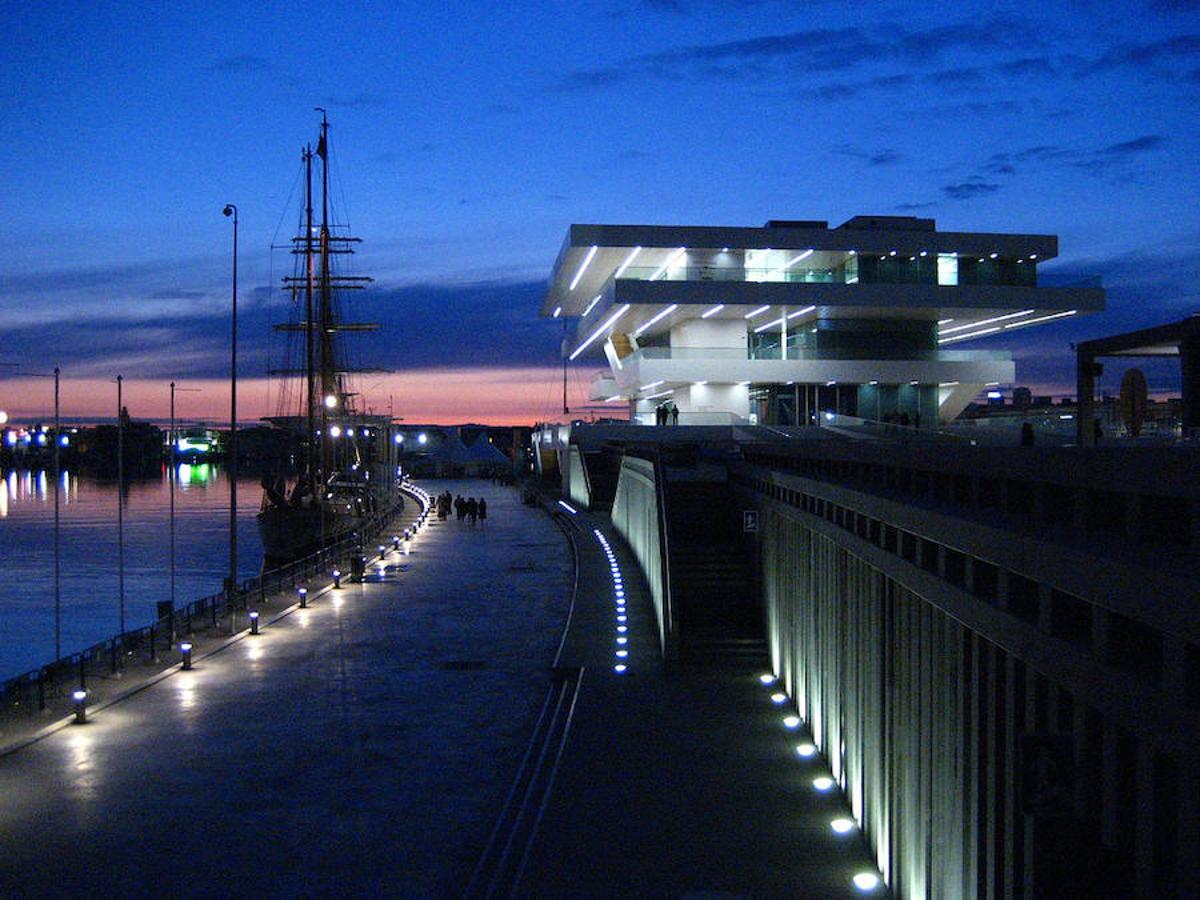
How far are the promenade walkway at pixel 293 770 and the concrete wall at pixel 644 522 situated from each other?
241 centimetres

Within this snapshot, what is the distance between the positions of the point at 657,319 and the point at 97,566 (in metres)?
31.9

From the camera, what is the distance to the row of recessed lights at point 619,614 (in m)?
22.1

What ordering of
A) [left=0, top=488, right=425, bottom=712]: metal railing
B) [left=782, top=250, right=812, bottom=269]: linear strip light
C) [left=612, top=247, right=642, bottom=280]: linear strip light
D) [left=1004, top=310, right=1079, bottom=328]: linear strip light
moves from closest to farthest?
[left=0, top=488, right=425, bottom=712]: metal railing < [left=782, top=250, right=812, bottom=269]: linear strip light < [left=612, top=247, right=642, bottom=280]: linear strip light < [left=1004, top=310, right=1079, bottom=328]: linear strip light

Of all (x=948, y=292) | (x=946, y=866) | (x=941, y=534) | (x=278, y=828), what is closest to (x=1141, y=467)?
(x=941, y=534)

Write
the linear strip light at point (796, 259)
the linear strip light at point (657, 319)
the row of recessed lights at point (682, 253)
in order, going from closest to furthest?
1. the row of recessed lights at point (682, 253)
2. the linear strip light at point (796, 259)
3. the linear strip light at point (657, 319)

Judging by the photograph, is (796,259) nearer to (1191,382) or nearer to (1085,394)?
(1085,394)

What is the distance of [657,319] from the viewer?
63406 mm

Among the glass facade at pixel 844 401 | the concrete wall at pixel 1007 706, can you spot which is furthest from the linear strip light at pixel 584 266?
the concrete wall at pixel 1007 706

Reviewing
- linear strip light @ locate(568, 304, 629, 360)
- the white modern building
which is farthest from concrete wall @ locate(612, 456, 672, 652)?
linear strip light @ locate(568, 304, 629, 360)

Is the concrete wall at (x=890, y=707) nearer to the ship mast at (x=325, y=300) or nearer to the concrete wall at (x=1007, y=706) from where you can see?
the concrete wall at (x=1007, y=706)

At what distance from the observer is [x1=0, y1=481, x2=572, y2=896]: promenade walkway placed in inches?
488

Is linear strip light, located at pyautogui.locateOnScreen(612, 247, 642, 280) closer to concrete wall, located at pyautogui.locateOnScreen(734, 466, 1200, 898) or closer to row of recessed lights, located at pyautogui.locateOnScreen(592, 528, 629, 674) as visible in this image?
row of recessed lights, located at pyautogui.locateOnScreen(592, 528, 629, 674)

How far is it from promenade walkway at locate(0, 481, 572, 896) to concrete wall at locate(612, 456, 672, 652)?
2.41m

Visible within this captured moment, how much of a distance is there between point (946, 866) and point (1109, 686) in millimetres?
3517
